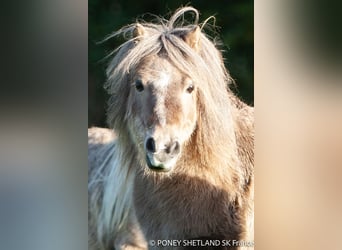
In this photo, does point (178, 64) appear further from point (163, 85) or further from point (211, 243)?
point (211, 243)

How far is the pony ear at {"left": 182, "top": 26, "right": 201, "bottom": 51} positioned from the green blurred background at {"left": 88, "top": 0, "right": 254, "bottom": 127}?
11cm

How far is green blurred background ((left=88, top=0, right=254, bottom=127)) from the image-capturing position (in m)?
2.99

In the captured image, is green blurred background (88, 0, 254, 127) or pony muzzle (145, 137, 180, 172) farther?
green blurred background (88, 0, 254, 127)

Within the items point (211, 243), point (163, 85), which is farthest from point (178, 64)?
point (211, 243)

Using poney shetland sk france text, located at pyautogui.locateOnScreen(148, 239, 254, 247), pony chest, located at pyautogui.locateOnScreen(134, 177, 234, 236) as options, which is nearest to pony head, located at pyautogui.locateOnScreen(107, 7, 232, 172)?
pony chest, located at pyautogui.locateOnScreen(134, 177, 234, 236)

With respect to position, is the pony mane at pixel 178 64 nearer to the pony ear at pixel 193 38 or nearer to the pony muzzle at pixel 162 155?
the pony ear at pixel 193 38

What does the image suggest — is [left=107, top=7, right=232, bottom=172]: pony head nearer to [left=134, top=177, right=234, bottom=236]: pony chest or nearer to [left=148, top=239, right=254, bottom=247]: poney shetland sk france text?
[left=134, top=177, right=234, bottom=236]: pony chest

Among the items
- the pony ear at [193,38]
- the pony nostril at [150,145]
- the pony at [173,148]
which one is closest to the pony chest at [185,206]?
the pony at [173,148]

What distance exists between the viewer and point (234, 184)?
9.97 ft

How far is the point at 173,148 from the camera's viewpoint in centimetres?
288

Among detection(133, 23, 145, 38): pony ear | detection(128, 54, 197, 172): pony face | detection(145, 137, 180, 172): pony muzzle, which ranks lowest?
detection(145, 137, 180, 172): pony muzzle
